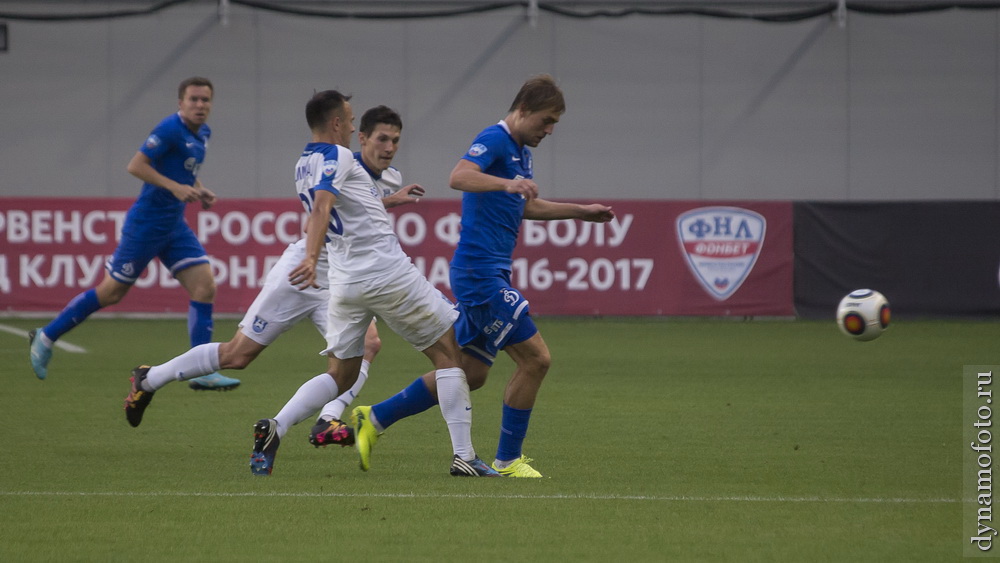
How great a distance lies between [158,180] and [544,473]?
164 inches

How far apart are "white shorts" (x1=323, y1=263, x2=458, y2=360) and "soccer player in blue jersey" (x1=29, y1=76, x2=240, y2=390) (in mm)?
3340

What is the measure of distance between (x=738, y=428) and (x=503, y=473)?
7.46 ft

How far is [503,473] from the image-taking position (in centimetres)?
661

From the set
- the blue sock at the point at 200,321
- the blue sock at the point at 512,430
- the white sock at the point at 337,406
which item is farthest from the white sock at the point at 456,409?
the blue sock at the point at 200,321

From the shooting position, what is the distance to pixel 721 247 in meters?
17.2

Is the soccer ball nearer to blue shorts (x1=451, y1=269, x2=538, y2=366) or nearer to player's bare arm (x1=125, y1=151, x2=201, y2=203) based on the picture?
blue shorts (x1=451, y1=269, x2=538, y2=366)

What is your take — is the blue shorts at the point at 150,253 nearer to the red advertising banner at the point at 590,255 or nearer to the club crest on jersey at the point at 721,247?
the red advertising banner at the point at 590,255

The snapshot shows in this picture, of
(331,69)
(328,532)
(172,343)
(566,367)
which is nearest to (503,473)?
(328,532)

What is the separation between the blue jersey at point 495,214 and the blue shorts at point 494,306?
67 millimetres

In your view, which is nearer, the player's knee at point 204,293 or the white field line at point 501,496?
the white field line at point 501,496

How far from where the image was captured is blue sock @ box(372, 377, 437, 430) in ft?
22.4

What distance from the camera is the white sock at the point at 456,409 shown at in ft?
21.5

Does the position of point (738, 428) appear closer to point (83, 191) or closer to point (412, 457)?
point (412, 457)

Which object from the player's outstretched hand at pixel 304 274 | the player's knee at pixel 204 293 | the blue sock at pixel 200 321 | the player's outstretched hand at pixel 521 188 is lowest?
the blue sock at pixel 200 321
